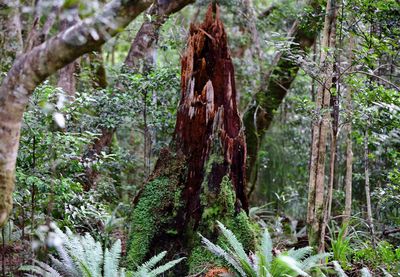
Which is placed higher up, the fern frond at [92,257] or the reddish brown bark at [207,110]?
the reddish brown bark at [207,110]

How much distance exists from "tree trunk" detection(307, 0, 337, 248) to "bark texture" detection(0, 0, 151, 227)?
390cm

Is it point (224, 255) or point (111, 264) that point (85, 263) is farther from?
point (224, 255)

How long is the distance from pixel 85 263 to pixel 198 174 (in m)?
1.84

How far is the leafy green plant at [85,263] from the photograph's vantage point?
514 centimetres

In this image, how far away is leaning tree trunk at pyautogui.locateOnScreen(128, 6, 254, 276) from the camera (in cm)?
611

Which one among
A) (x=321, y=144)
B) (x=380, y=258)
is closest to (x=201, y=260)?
(x=321, y=144)

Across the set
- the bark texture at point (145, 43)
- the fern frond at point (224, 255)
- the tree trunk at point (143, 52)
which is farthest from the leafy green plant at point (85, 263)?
the bark texture at point (145, 43)

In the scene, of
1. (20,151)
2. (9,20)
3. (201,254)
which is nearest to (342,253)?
(201,254)

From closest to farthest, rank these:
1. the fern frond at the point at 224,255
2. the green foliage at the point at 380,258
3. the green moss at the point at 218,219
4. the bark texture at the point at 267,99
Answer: the fern frond at the point at 224,255
the green moss at the point at 218,219
the green foliage at the point at 380,258
the bark texture at the point at 267,99

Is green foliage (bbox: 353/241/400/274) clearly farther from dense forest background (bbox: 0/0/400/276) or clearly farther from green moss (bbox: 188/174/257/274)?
green moss (bbox: 188/174/257/274)

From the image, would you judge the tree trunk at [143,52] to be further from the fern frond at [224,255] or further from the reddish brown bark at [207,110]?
the fern frond at [224,255]

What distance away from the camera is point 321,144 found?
6.75 meters

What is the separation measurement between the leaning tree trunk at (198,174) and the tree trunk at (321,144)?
1.07m

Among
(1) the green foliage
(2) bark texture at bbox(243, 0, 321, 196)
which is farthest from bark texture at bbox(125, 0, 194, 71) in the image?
(1) the green foliage
